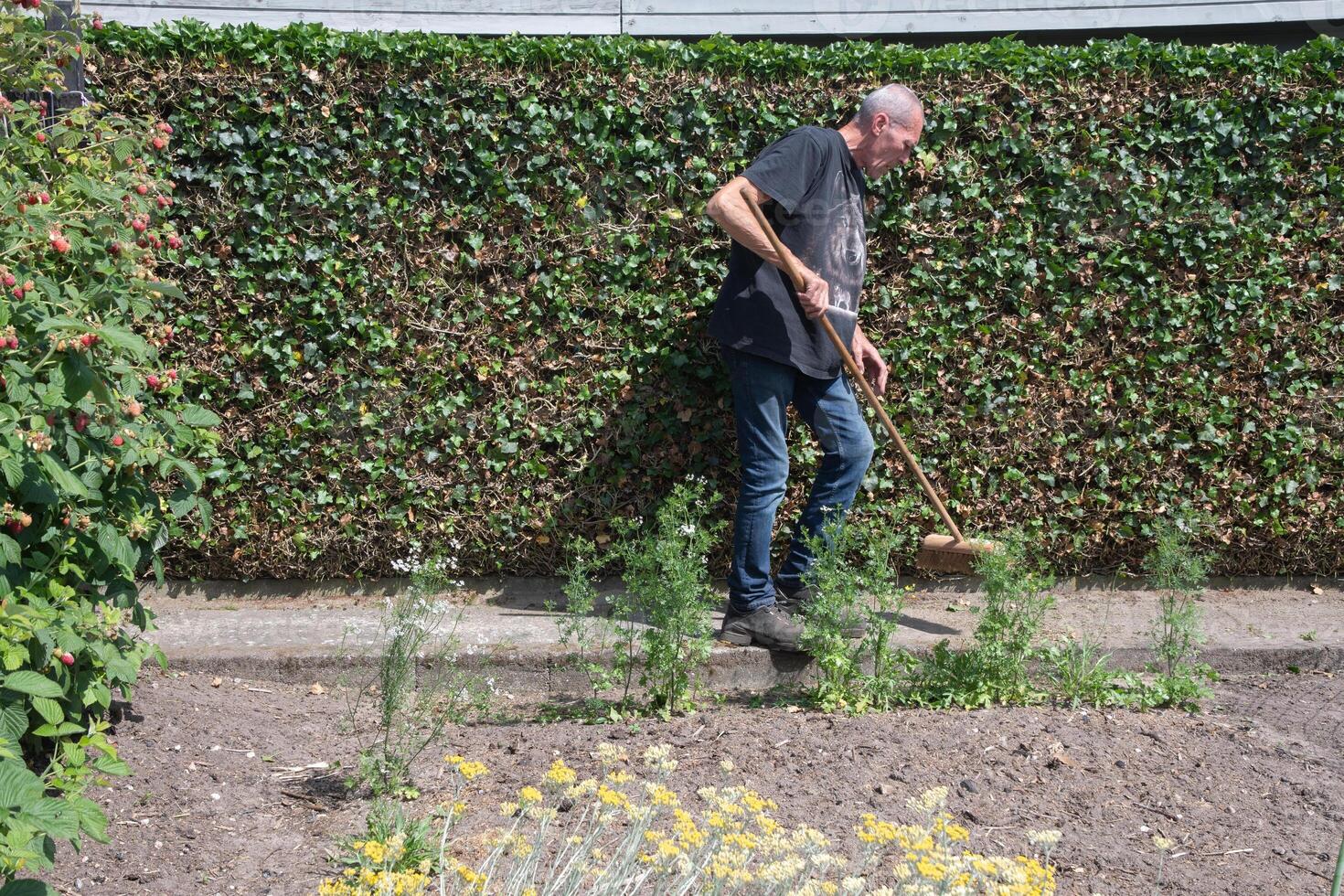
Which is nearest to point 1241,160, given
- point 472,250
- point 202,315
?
point 472,250

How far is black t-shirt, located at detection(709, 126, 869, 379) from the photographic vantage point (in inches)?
171

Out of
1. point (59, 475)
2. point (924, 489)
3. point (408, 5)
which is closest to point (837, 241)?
point (924, 489)

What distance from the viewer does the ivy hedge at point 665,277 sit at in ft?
16.0

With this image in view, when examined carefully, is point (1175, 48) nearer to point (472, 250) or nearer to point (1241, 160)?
point (1241, 160)

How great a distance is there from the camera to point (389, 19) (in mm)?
6699

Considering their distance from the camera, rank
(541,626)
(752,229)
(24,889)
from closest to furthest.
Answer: (24,889) → (752,229) → (541,626)

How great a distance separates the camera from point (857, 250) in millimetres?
4551

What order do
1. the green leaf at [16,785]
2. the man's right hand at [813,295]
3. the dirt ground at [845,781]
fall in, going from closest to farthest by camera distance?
1. the green leaf at [16,785]
2. the dirt ground at [845,781]
3. the man's right hand at [813,295]

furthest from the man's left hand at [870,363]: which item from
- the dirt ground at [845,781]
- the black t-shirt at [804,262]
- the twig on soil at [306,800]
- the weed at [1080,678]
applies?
the twig on soil at [306,800]

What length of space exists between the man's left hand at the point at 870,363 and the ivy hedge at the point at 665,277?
0.30m

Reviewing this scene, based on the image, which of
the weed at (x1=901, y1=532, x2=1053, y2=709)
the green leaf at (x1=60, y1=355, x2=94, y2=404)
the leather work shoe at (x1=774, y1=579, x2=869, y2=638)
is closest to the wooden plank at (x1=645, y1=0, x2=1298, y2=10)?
the leather work shoe at (x1=774, y1=579, x2=869, y2=638)

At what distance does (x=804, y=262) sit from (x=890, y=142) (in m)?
0.57

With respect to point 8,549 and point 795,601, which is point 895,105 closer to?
point 795,601

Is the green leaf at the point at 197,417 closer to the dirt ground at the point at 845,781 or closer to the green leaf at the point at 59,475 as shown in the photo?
the green leaf at the point at 59,475
